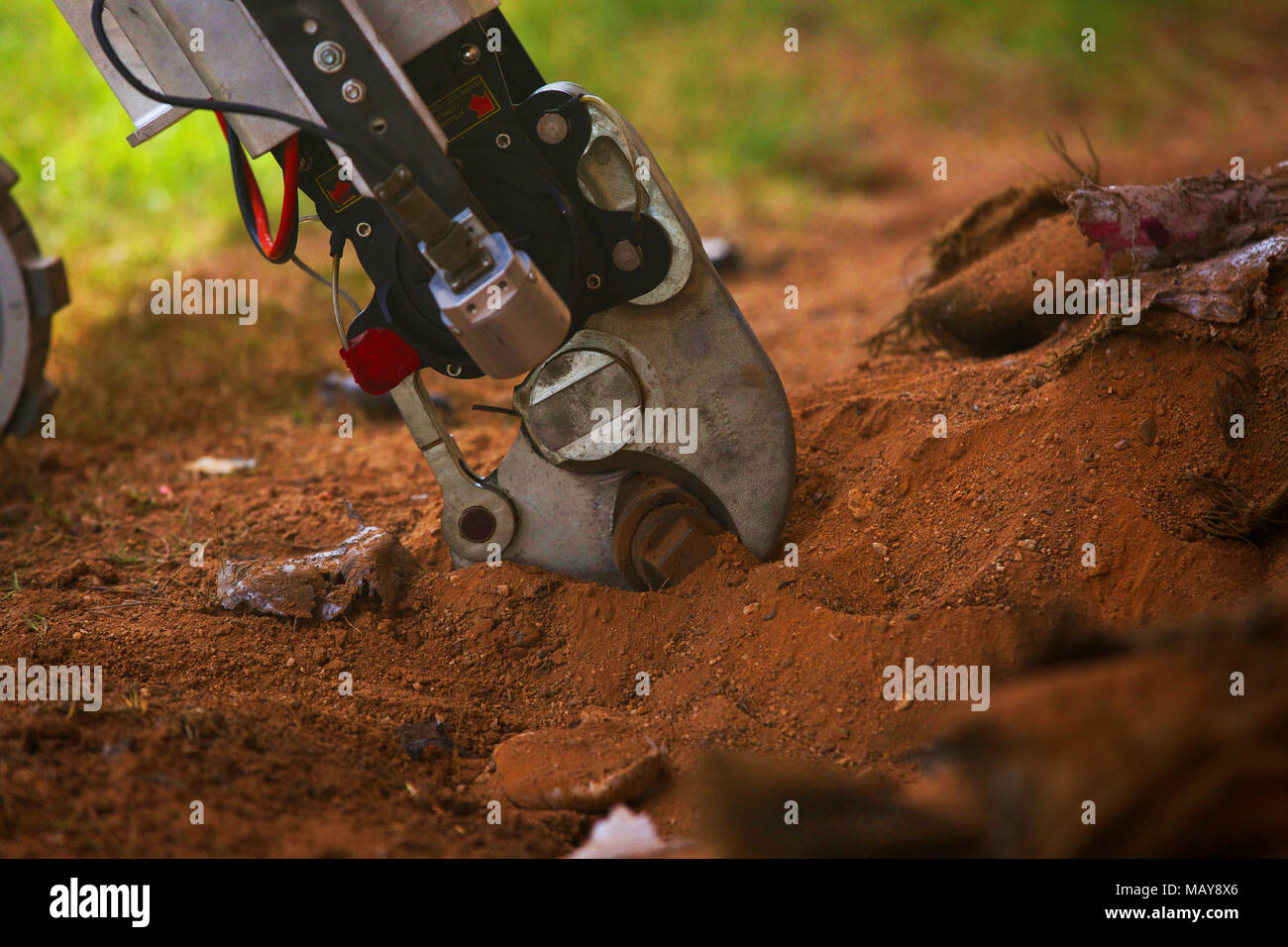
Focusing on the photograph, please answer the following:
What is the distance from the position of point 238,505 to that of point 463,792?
155 centimetres

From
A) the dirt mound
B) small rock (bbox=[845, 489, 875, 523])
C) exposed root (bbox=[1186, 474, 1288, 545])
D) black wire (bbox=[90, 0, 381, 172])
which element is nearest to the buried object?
the dirt mound

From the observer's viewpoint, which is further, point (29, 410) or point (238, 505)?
point (238, 505)

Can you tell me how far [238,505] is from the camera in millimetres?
3123

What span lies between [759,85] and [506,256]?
19.5 ft

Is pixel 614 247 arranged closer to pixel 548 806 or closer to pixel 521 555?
pixel 521 555

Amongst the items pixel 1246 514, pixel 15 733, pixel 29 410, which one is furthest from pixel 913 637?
pixel 29 410

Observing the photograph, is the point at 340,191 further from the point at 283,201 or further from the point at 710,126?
the point at 710,126

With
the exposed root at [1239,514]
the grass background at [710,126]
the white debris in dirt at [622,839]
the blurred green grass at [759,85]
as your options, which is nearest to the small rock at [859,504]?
the exposed root at [1239,514]

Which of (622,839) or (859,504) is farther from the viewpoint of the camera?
(859,504)

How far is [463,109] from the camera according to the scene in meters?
2.21

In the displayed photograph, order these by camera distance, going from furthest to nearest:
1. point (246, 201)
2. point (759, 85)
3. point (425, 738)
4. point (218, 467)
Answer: point (759, 85) → point (218, 467) → point (246, 201) → point (425, 738)

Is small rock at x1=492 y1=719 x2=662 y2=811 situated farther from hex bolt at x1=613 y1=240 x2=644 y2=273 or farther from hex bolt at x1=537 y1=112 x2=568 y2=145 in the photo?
hex bolt at x1=537 y1=112 x2=568 y2=145

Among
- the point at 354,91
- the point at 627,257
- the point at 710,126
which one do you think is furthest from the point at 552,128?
the point at 710,126

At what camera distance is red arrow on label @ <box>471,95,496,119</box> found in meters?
2.20
